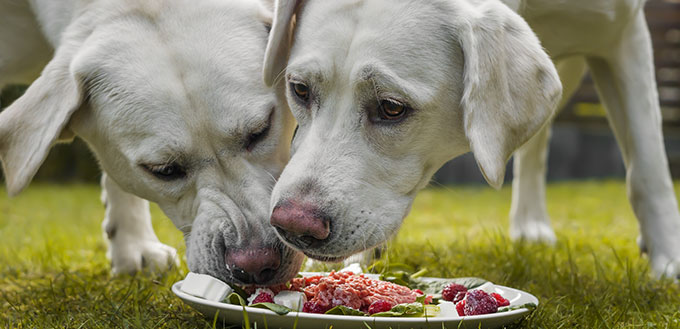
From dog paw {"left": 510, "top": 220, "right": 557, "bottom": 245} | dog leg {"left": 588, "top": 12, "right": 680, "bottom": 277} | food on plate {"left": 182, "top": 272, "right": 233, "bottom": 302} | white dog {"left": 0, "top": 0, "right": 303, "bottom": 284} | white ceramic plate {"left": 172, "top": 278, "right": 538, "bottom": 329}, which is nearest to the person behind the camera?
white ceramic plate {"left": 172, "top": 278, "right": 538, "bottom": 329}

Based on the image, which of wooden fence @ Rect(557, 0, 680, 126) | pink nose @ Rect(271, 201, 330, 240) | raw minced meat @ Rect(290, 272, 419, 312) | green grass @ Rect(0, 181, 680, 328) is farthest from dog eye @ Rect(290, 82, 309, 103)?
wooden fence @ Rect(557, 0, 680, 126)

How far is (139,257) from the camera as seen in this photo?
414cm

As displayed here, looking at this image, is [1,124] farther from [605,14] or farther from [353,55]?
[605,14]

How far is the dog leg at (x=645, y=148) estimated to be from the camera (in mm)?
3725

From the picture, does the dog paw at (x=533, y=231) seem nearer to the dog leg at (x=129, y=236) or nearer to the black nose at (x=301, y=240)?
the dog leg at (x=129, y=236)

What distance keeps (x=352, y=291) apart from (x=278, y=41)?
1055mm

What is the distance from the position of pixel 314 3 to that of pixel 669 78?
10.5m

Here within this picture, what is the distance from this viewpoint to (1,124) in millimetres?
2941

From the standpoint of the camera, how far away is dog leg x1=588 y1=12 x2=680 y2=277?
372cm

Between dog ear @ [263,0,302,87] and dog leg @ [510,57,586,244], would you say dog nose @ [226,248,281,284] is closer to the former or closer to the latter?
dog ear @ [263,0,302,87]

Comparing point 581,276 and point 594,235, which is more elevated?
point 581,276

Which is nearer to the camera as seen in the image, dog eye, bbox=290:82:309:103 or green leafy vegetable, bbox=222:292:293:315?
green leafy vegetable, bbox=222:292:293:315

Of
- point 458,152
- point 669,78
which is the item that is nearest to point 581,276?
point 458,152

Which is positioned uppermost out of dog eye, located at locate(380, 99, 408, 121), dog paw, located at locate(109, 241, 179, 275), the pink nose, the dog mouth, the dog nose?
dog eye, located at locate(380, 99, 408, 121)
